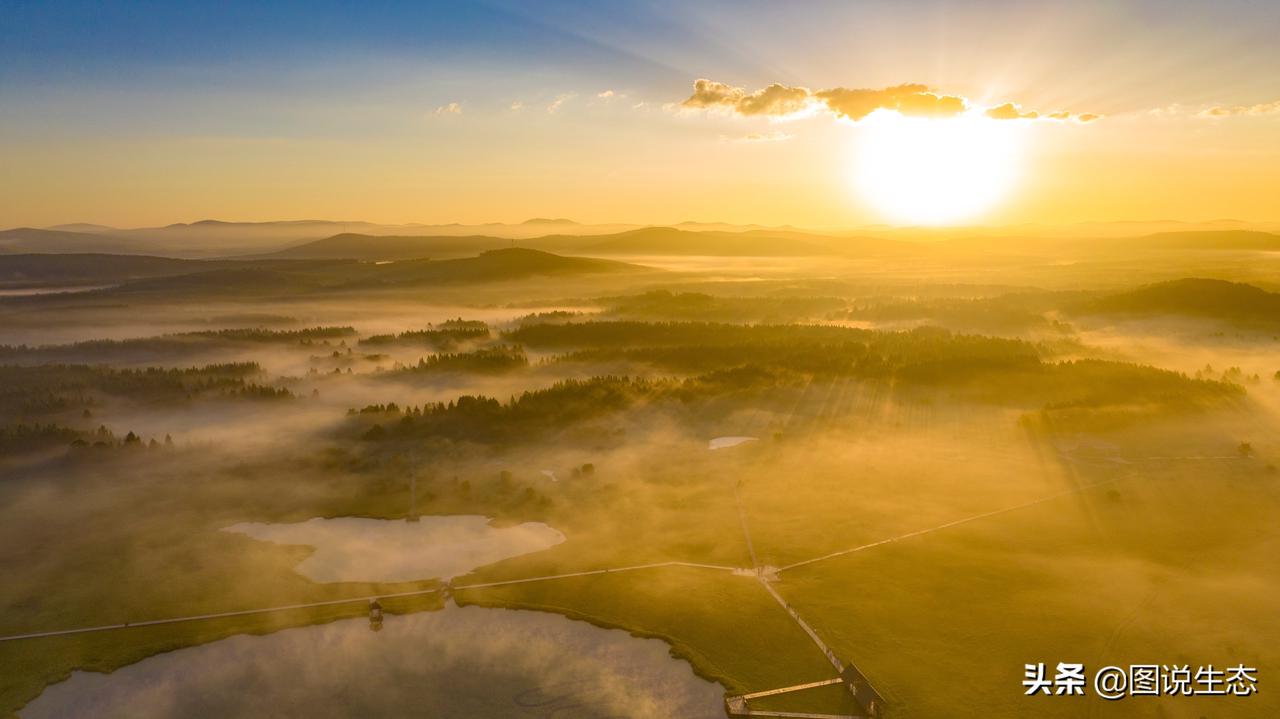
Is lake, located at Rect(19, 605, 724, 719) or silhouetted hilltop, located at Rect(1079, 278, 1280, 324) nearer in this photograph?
lake, located at Rect(19, 605, 724, 719)

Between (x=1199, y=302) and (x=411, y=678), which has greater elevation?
(x=1199, y=302)

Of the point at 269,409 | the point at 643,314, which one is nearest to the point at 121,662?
the point at 269,409

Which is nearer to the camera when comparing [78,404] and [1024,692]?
[1024,692]

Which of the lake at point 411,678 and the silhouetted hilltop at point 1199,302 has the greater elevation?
the silhouetted hilltop at point 1199,302

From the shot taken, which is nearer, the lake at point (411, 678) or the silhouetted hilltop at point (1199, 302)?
the lake at point (411, 678)

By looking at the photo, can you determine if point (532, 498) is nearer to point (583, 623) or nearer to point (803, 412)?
point (583, 623)

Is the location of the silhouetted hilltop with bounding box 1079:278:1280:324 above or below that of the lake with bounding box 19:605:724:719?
above

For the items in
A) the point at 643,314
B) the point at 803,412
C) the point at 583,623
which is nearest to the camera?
the point at 583,623

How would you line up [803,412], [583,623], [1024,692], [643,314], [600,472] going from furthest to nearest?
[643,314], [803,412], [600,472], [583,623], [1024,692]

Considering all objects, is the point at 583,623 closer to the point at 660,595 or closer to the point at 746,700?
the point at 660,595

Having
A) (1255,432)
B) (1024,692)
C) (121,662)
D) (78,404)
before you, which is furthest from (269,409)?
(1255,432)

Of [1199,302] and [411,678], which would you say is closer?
[411,678]
